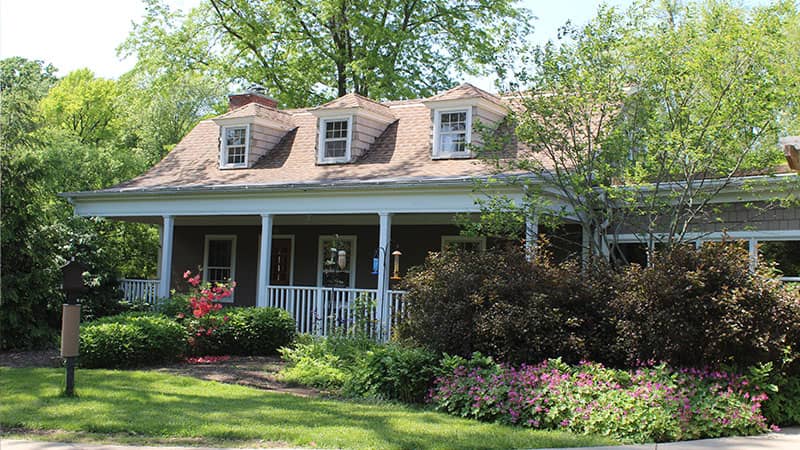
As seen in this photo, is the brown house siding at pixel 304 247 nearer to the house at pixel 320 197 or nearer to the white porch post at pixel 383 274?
the house at pixel 320 197

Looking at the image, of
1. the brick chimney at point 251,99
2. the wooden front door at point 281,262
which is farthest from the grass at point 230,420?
the brick chimney at point 251,99

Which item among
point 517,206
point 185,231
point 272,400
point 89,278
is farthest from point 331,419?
point 185,231

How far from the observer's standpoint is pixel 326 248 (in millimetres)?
19984

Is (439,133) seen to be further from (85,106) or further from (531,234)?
(85,106)

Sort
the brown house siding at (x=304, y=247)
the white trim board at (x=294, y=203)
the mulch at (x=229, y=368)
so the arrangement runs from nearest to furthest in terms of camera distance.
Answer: the mulch at (x=229, y=368) → the white trim board at (x=294, y=203) → the brown house siding at (x=304, y=247)

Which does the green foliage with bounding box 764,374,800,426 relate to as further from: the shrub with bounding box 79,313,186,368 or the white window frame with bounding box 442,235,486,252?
the white window frame with bounding box 442,235,486,252

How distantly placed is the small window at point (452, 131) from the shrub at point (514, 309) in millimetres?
5944

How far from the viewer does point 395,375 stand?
32.0ft

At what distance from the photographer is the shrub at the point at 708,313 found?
8.66 meters

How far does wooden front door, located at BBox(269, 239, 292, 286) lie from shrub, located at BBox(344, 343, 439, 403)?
403 inches

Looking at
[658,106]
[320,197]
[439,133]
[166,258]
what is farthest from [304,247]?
[658,106]

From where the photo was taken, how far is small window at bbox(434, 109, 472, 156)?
16641 millimetres

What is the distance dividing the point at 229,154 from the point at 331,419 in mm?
12575

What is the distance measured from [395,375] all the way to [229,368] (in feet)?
12.5
